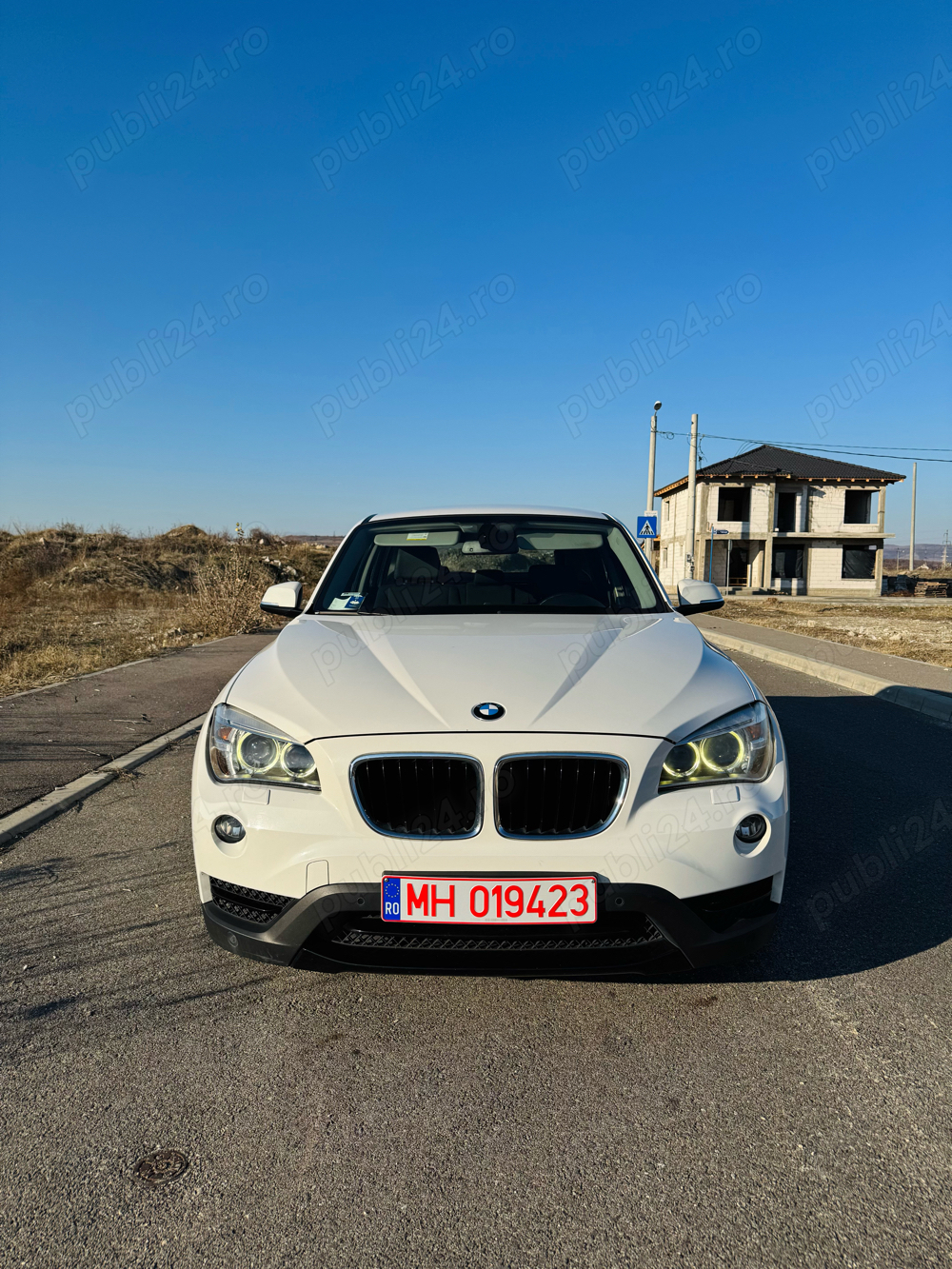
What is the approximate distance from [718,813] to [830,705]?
21.0 ft

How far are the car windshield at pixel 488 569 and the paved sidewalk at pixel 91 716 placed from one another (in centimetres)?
237

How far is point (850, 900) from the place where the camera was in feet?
A: 11.3

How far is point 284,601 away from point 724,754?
7.47ft

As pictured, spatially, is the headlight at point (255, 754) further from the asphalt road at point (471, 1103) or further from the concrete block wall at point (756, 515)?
the concrete block wall at point (756, 515)


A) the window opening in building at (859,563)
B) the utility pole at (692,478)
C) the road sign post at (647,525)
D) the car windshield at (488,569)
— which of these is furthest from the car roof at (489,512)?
the window opening in building at (859,563)

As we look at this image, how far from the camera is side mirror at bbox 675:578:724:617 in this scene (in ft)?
13.4

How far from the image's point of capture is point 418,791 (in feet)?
7.82

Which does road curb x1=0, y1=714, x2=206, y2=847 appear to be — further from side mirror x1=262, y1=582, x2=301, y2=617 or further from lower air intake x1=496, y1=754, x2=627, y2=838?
lower air intake x1=496, y1=754, x2=627, y2=838

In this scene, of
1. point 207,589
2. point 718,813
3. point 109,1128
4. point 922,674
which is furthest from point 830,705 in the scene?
point 207,589

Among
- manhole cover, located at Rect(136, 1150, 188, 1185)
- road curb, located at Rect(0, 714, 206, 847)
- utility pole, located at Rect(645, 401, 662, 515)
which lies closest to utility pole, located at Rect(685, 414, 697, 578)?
utility pole, located at Rect(645, 401, 662, 515)

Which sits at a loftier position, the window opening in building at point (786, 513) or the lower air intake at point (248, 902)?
the window opening in building at point (786, 513)

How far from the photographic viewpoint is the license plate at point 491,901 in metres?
2.26

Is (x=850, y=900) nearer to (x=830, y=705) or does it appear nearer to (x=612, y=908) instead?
(x=612, y=908)

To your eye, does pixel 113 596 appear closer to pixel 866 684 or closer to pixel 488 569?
pixel 866 684
